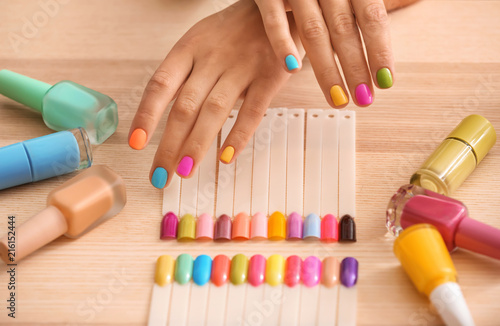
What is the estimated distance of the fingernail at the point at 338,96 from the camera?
0.74 m

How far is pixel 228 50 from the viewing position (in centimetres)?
84

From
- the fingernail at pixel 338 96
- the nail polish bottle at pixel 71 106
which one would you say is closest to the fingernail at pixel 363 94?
the fingernail at pixel 338 96

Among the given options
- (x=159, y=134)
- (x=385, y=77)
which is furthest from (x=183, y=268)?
(x=385, y=77)

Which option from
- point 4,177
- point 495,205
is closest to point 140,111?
point 4,177

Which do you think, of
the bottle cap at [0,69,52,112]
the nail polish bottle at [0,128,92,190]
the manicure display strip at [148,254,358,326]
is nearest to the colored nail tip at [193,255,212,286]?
the manicure display strip at [148,254,358,326]

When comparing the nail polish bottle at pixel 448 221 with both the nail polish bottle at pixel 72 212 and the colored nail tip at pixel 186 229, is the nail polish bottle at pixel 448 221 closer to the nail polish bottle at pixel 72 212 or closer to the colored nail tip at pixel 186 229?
the colored nail tip at pixel 186 229

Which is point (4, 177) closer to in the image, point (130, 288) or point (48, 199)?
point (48, 199)

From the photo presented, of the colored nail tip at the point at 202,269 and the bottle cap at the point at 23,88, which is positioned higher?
the bottle cap at the point at 23,88

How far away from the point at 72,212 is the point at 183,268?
0.15 m

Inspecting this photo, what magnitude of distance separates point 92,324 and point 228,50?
0.41 m

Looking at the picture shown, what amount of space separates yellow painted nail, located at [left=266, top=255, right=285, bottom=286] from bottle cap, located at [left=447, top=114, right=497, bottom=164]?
0.29 metres

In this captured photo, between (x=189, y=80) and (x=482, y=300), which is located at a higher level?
(x=189, y=80)

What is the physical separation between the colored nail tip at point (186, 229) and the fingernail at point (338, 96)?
9.2 inches

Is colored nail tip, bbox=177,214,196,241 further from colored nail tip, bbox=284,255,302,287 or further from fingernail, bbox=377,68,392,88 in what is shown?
fingernail, bbox=377,68,392,88
